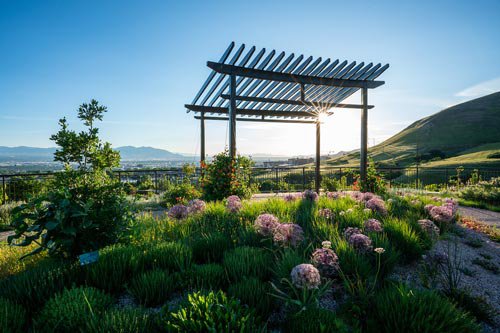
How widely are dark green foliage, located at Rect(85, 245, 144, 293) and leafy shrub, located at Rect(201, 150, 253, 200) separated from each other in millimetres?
4113

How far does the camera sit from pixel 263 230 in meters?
2.73

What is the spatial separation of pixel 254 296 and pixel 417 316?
3.51 ft

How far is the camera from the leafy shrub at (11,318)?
1580 millimetres

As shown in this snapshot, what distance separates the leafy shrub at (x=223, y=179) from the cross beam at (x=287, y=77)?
83.9 inches

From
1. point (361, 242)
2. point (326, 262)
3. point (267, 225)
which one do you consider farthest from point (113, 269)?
point (361, 242)

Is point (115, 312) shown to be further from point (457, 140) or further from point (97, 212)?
point (457, 140)

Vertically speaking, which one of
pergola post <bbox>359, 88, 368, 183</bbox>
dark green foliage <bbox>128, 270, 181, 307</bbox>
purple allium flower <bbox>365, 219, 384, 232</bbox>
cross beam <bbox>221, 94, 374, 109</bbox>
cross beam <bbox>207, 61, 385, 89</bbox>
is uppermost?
cross beam <bbox>207, 61, 385, 89</bbox>

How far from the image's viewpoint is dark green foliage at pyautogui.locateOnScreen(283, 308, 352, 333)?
60.1 inches

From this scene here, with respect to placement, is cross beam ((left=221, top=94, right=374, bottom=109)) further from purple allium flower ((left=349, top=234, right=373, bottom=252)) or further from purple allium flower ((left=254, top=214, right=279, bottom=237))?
purple allium flower ((left=349, top=234, right=373, bottom=252))

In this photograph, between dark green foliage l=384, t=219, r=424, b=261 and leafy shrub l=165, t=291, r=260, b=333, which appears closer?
leafy shrub l=165, t=291, r=260, b=333

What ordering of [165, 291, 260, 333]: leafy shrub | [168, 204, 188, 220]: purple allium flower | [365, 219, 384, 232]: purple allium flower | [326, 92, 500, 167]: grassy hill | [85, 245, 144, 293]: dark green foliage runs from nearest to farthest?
[165, 291, 260, 333]: leafy shrub → [85, 245, 144, 293]: dark green foliage → [365, 219, 384, 232]: purple allium flower → [168, 204, 188, 220]: purple allium flower → [326, 92, 500, 167]: grassy hill

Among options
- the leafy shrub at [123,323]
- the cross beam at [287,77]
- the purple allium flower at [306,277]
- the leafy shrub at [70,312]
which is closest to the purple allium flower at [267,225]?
the purple allium flower at [306,277]

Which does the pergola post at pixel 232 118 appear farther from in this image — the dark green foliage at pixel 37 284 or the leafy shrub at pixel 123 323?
the leafy shrub at pixel 123 323

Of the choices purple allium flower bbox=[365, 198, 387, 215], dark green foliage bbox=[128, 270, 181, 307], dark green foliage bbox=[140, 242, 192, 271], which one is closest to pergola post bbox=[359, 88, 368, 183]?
purple allium flower bbox=[365, 198, 387, 215]
